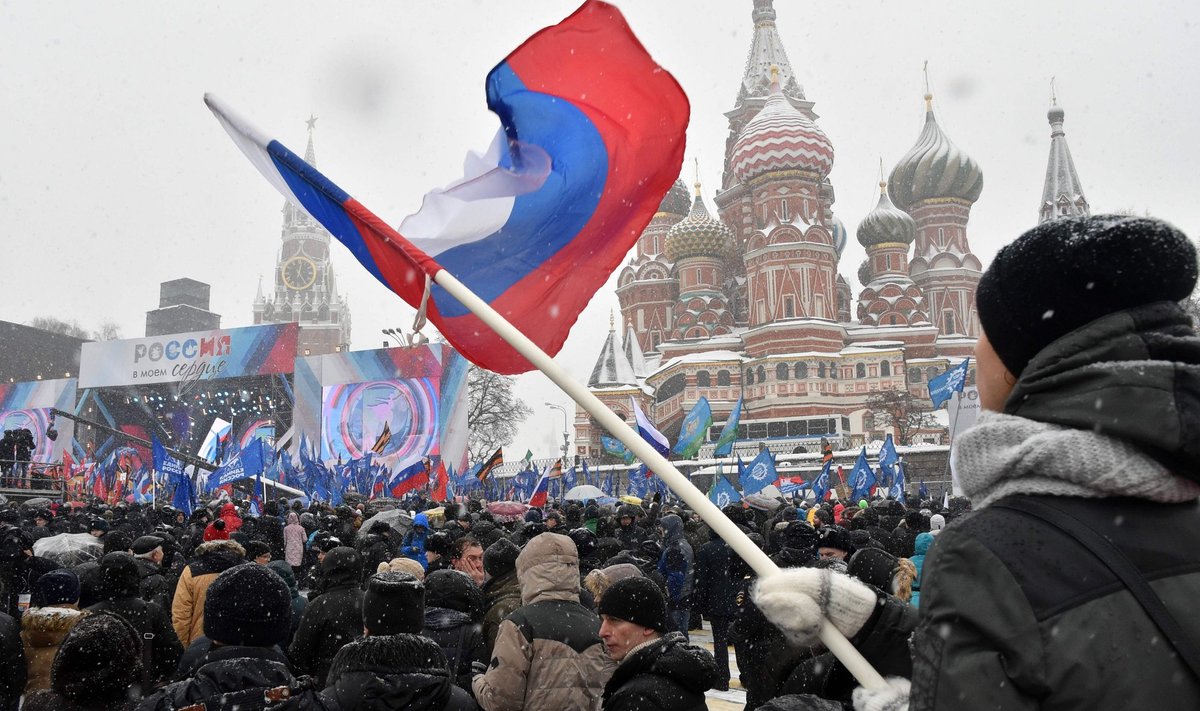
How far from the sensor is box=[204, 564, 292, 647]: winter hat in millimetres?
3035

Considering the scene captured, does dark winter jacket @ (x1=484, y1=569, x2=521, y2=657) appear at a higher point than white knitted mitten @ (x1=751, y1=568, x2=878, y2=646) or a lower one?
lower

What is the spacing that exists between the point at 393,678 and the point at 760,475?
15.1 meters

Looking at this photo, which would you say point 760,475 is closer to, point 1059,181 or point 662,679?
point 662,679

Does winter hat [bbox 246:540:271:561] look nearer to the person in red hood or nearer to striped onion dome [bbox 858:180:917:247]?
the person in red hood

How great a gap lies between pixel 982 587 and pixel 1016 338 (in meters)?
0.42

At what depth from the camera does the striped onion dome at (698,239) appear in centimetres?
5594

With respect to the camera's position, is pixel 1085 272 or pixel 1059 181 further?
pixel 1059 181

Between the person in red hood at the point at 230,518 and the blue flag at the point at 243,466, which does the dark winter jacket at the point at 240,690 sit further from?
the blue flag at the point at 243,466

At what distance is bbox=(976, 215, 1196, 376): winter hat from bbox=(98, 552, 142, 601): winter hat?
4.40 meters

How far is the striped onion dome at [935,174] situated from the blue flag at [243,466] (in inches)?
2020

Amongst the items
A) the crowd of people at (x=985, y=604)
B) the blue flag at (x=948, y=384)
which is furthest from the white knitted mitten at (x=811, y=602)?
the blue flag at (x=948, y=384)

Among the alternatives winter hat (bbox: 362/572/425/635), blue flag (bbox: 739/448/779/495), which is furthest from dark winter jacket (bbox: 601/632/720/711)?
blue flag (bbox: 739/448/779/495)

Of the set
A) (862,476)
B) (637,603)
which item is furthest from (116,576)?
(862,476)

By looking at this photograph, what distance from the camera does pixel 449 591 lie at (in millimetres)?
4574
